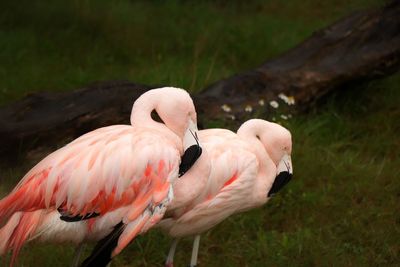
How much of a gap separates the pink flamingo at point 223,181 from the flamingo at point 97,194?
191 millimetres

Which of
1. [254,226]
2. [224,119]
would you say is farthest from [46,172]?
[224,119]

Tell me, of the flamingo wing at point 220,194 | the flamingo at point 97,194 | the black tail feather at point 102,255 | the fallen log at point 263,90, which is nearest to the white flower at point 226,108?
the fallen log at point 263,90

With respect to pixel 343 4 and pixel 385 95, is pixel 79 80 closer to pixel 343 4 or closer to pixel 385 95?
pixel 385 95

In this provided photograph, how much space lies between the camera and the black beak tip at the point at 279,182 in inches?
162

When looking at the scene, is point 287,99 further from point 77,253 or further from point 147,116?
point 77,253

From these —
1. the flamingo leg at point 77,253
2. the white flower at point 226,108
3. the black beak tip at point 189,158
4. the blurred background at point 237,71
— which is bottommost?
the blurred background at point 237,71

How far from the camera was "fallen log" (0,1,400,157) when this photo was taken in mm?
4922

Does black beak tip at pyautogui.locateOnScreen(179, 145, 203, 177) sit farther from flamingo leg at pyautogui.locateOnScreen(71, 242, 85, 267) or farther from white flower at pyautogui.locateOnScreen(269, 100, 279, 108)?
white flower at pyautogui.locateOnScreen(269, 100, 279, 108)

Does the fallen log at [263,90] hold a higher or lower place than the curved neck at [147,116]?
lower

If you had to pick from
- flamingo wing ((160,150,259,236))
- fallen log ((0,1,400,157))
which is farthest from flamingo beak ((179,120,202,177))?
fallen log ((0,1,400,157))

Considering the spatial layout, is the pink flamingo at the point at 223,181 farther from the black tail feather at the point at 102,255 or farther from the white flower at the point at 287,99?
the white flower at the point at 287,99

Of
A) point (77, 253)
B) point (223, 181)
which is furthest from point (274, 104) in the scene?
point (77, 253)

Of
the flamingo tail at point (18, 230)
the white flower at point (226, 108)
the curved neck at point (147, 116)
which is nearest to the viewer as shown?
the flamingo tail at point (18, 230)

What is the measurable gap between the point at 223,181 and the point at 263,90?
84.0 inches
